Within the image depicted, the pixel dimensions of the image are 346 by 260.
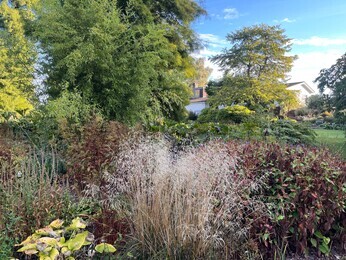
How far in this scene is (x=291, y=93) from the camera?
16.4 meters

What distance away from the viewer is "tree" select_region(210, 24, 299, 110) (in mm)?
16047

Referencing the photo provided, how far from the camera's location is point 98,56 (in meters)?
4.98

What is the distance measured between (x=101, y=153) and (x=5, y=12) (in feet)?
40.0

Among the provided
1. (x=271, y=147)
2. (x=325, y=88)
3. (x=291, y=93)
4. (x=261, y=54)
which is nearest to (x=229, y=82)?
(x=261, y=54)

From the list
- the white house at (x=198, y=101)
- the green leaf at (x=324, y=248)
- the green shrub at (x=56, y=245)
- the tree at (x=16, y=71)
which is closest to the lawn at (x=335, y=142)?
the green leaf at (x=324, y=248)

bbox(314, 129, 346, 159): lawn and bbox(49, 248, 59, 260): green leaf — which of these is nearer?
bbox(49, 248, 59, 260): green leaf

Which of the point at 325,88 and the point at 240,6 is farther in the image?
the point at 325,88

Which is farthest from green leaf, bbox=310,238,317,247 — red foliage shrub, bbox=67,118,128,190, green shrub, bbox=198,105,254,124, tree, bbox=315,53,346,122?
tree, bbox=315,53,346,122

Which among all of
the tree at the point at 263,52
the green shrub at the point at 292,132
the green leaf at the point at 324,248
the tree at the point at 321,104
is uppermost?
the tree at the point at 263,52

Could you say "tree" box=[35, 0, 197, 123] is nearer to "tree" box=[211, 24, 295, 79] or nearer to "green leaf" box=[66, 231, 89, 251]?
"green leaf" box=[66, 231, 89, 251]

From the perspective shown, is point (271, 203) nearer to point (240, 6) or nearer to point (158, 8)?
point (240, 6)

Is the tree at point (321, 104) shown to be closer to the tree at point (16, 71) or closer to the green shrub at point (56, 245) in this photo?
the tree at point (16, 71)

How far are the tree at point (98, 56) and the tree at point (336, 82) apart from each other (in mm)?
13736

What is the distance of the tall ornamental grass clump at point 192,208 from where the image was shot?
2.03 m
